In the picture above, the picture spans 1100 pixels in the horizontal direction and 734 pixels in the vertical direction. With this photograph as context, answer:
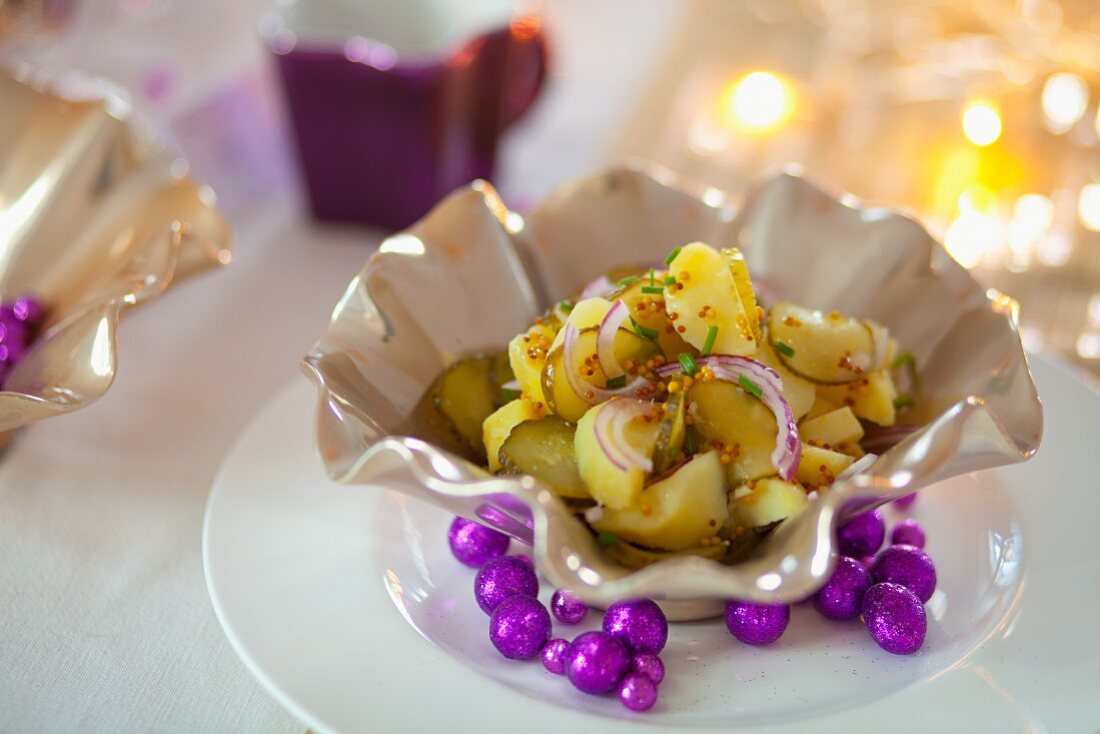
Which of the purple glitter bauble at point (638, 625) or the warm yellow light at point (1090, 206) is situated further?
the warm yellow light at point (1090, 206)

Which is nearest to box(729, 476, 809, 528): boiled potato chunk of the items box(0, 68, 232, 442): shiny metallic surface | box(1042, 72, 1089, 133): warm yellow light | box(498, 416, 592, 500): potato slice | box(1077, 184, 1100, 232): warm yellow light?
box(498, 416, 592, 500): potato slice

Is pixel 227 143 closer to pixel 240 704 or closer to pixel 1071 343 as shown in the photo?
pixel 240 704

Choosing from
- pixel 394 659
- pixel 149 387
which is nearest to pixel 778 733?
pixel 394 659

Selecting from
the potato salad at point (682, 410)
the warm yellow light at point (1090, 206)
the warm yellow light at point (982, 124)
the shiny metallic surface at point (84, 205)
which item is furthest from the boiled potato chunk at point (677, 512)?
the warm yellow light at point (982, 124)

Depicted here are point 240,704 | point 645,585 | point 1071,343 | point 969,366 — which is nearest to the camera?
point 645,585

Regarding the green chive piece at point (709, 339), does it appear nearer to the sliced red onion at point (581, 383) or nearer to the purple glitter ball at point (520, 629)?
the sliced red onion at point (581, 383)

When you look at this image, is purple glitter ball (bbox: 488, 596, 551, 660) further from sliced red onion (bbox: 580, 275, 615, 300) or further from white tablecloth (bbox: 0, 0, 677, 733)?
sliced red onion (bbox: 580, 275, 615, 300)
